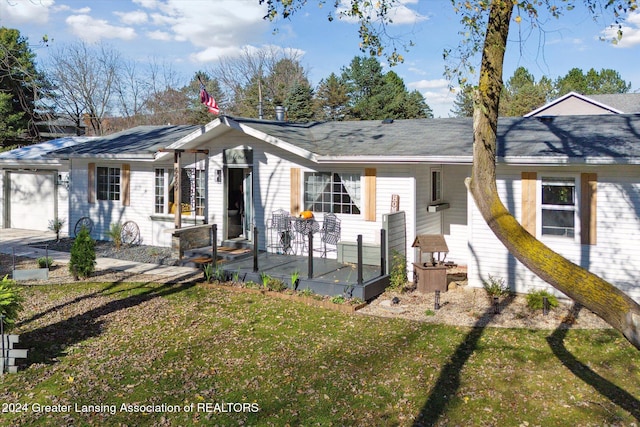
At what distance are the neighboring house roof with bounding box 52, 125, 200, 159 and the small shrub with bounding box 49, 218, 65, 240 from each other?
2.23 meters

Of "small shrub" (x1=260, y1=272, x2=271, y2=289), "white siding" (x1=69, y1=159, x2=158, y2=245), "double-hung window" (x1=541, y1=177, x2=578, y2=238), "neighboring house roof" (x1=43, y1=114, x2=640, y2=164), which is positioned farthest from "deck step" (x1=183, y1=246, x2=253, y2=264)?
"double-hung window" (x1=541, y1=177, x2=578, y2=238)

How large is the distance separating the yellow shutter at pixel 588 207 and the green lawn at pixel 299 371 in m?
2.02

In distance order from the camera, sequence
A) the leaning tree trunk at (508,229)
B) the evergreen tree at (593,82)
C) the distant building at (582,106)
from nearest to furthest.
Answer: the leaning tree trunk at (508,229), the distant building at (582,106), the evergreen tree at (593,82)

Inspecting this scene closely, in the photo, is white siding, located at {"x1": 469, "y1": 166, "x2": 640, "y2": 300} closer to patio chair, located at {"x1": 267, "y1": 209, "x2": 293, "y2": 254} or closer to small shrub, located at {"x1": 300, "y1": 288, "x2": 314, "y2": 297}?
small shrub, located at {"x1": 300, "y1": 288, "x2": 314, "y2": 297}

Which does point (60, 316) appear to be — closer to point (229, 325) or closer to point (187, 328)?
point (187, 328)

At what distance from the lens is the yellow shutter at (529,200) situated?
9.71 m

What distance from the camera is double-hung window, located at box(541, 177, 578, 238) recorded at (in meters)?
9.46

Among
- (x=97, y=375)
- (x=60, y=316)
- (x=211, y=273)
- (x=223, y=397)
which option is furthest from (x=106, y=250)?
(x=223, y=397)

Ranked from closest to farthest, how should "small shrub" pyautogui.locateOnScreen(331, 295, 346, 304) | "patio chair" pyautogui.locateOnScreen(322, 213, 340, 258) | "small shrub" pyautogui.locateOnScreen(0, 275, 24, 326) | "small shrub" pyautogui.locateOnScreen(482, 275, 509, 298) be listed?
1. "small shrub" pyautogui.locateOnScreen(0, 275, 24, 326)
2. "small shrub" pyautogui.locateOnScreen(331, 295, 346, 304)
3. "small shrub" pyautogui.locateOnScreen(482, 275, 509, 298)
4. "patio chair" pyautogui.locateOnScreen(322, 213, 340, 258)

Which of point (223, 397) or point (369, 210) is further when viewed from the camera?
point (369, 210)

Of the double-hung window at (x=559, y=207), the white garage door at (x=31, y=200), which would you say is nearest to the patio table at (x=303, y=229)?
the double-hung window at (x=559, y=207)

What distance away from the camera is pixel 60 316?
327 inches

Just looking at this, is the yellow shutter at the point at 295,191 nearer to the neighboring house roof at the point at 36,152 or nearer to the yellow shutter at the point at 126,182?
the yellow shutter at the point at 126,182

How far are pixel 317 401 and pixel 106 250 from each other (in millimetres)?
10670
